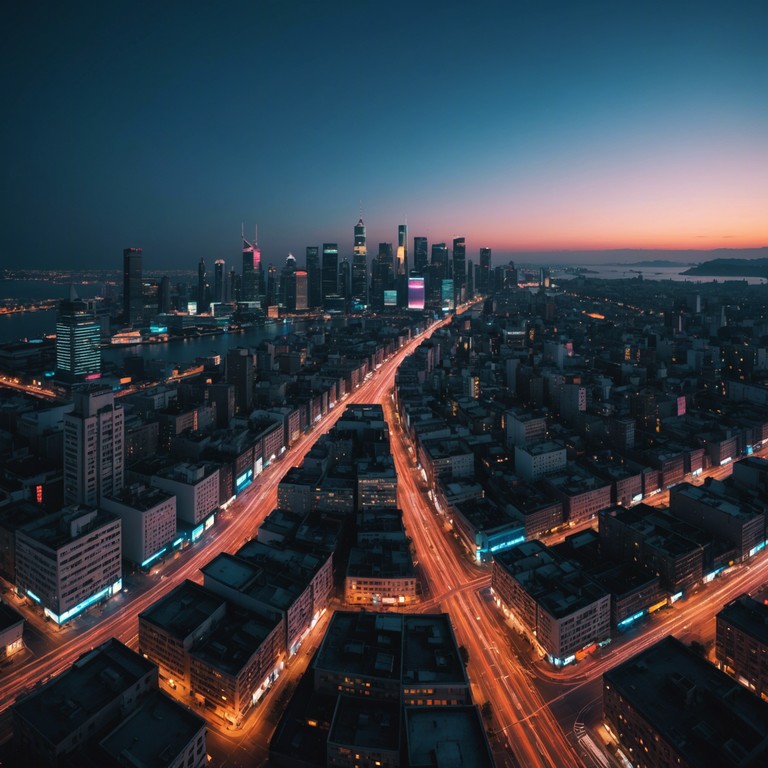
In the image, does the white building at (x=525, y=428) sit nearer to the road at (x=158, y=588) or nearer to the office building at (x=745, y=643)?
the road at (x=158, y=588)

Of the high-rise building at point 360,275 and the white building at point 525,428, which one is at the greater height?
the high-rise building at point 360,275

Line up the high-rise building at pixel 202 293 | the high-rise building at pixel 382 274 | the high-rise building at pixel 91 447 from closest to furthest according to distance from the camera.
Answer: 1. the high-rise building at pixel 91 447
2. the high-rise building at pixel 202 293
3. the high-rise building at pixel 382 274

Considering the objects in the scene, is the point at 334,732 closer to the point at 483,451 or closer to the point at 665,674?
the point at 665,674

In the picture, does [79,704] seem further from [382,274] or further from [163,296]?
[382,274]

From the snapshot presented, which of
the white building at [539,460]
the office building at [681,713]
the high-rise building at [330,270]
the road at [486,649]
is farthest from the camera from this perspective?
the high-rise building at [330,270]

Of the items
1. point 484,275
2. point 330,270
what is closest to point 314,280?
point 330,270

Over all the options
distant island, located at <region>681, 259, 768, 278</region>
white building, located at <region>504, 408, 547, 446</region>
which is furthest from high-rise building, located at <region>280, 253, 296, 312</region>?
distant island, located at <region>681, 259, 768, 278</region>

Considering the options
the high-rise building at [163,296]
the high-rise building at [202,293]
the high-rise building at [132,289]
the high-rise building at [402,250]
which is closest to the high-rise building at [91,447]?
the high-rise building at [132,289]

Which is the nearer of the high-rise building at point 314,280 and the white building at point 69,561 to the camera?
the white building at point 69,561
